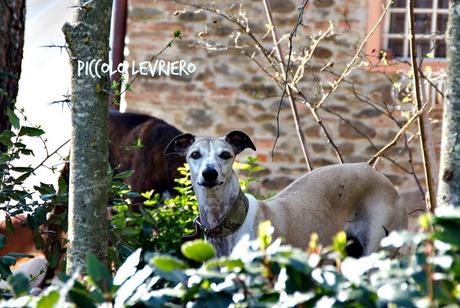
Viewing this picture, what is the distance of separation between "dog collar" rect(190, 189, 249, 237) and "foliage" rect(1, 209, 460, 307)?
10.4 feet

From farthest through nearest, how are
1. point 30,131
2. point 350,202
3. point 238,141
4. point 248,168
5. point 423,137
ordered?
point 248,168, point 350,202, point 238,141, point 423,137, point 30,131

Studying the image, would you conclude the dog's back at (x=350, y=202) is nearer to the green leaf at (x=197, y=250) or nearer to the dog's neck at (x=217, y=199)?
the dog's neck at (x=217, y=199)

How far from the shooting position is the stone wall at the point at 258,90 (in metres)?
10.5

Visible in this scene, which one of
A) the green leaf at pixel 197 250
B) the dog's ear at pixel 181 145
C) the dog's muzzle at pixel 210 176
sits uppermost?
the green leaf at pixel 197 250

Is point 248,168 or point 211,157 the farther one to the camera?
point 248,168

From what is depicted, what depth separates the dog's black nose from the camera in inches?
215

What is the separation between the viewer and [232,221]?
5.52 metres

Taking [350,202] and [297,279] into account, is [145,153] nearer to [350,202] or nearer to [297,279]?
[350,202]

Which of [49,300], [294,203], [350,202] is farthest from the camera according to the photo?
[350,202]

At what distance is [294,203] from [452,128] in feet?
8.73

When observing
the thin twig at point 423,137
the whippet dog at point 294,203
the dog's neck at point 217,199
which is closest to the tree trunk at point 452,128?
the thin twig at point 423,137

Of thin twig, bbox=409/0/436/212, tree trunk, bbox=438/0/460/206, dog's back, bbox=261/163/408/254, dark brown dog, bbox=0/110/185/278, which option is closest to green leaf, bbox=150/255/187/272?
tree trunk, bbox=438/0/460/206

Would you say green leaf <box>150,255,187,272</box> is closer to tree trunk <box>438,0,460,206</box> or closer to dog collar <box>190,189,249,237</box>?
tree trunk <box>438,0,460,206</box>

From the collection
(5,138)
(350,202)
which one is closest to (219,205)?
(350,202)
